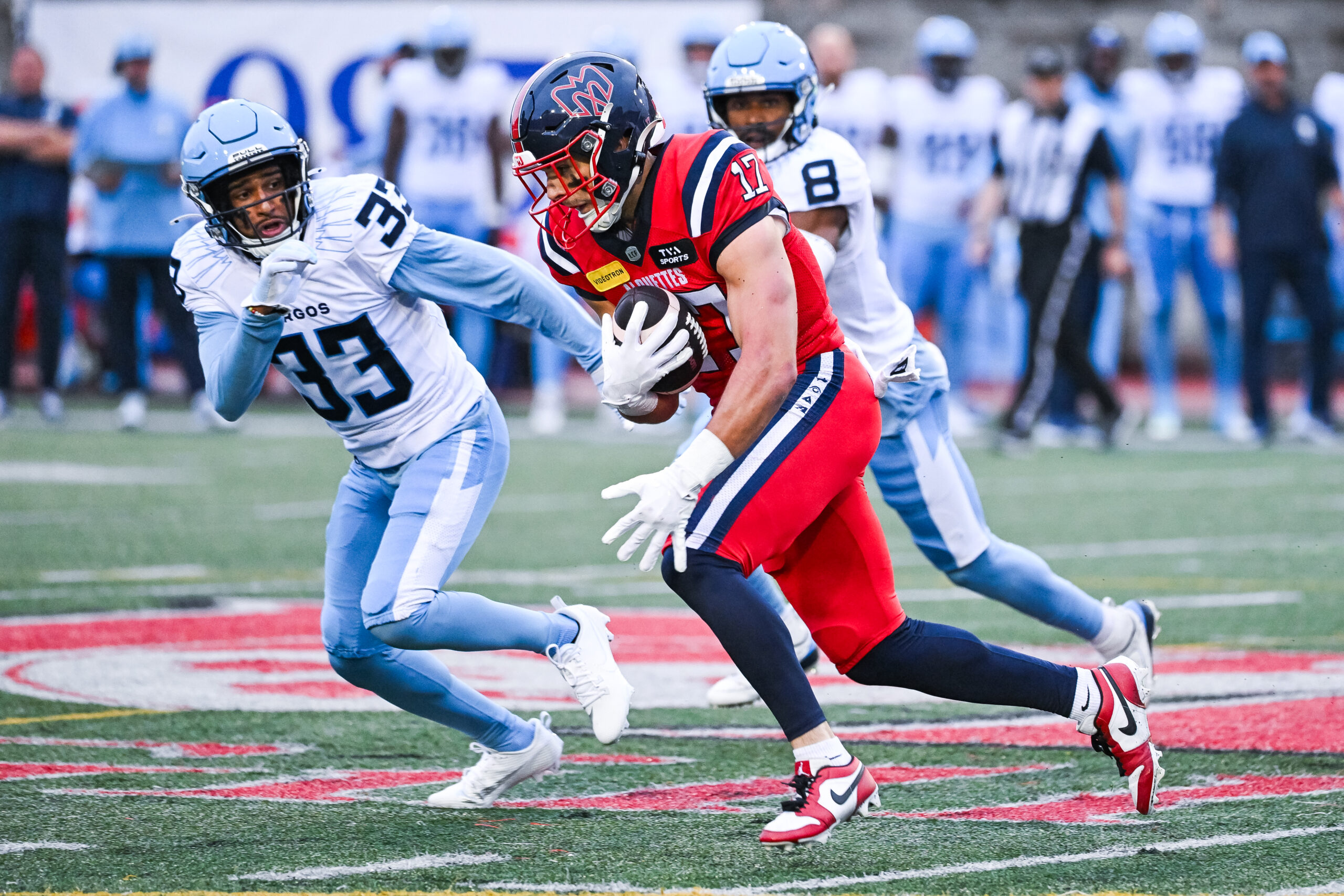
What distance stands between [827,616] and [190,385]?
35.1 feet

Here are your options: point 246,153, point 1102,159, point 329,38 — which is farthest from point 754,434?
point 329,38

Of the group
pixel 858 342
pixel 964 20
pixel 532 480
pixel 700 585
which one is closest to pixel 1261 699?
pixel 858 342

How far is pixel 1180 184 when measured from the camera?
12742 mm

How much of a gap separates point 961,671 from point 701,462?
772 mm

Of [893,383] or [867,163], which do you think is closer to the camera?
[893,383]

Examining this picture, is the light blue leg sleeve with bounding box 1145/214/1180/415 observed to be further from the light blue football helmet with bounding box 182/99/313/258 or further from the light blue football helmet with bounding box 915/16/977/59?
the light blue football helmet with bounding box 182/99/313/258

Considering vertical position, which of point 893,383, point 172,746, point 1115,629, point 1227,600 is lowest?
point 1227,600

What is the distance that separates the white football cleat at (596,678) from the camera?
4047 mm

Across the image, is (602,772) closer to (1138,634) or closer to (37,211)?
(1138,634)

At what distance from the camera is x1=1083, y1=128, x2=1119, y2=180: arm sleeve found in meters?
11.6

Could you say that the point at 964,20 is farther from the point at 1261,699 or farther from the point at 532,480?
the point at 1261,699

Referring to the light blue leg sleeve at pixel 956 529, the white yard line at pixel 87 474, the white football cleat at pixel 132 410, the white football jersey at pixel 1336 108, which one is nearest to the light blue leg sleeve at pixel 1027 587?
the light blue leg sleeve at pixel 956 529

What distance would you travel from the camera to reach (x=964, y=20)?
22234mm

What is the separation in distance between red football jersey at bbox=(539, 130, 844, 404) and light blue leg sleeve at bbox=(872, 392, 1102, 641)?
99 centimetres
